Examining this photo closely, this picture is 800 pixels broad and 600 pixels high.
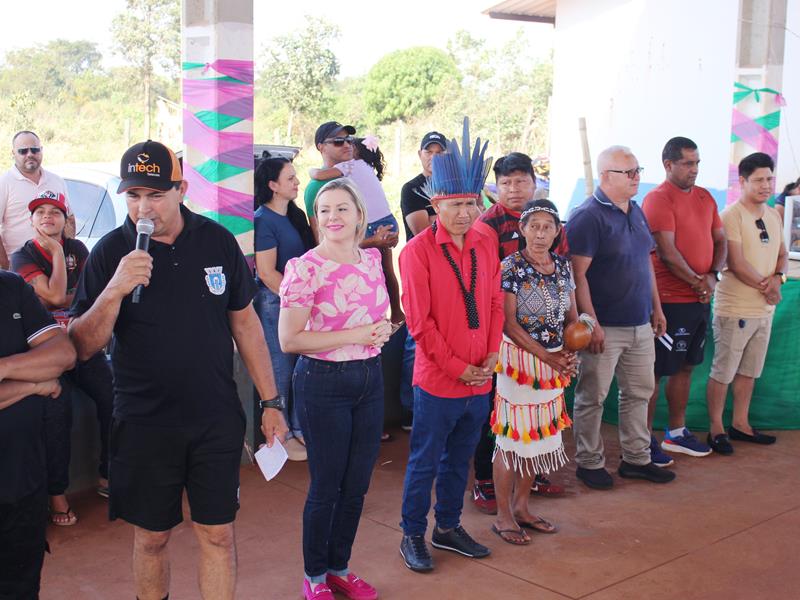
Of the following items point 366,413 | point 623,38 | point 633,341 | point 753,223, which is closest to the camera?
point 366,413

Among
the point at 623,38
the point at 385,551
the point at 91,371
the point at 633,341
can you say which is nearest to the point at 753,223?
the point at 633,341

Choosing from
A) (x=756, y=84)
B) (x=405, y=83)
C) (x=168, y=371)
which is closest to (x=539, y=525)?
(x=168, y=371)

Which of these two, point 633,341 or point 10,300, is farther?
point 633,341

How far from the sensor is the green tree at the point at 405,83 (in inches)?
1052

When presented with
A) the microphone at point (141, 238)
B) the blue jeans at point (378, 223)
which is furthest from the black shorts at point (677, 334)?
the microphone at point (141, 238)

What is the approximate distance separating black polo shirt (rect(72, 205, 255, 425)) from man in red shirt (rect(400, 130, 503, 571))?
1.21 m

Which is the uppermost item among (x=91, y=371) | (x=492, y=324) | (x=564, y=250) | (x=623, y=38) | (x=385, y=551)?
(x=623, y=38)

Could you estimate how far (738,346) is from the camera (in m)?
6.67

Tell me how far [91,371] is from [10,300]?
7.25 ft

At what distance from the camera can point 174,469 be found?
340 cm

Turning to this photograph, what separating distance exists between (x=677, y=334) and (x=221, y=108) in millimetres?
3379

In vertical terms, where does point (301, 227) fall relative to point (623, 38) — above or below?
below

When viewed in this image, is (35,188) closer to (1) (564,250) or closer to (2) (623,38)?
(1) (564,250)

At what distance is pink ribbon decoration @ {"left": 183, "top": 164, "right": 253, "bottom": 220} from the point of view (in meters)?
5.83
